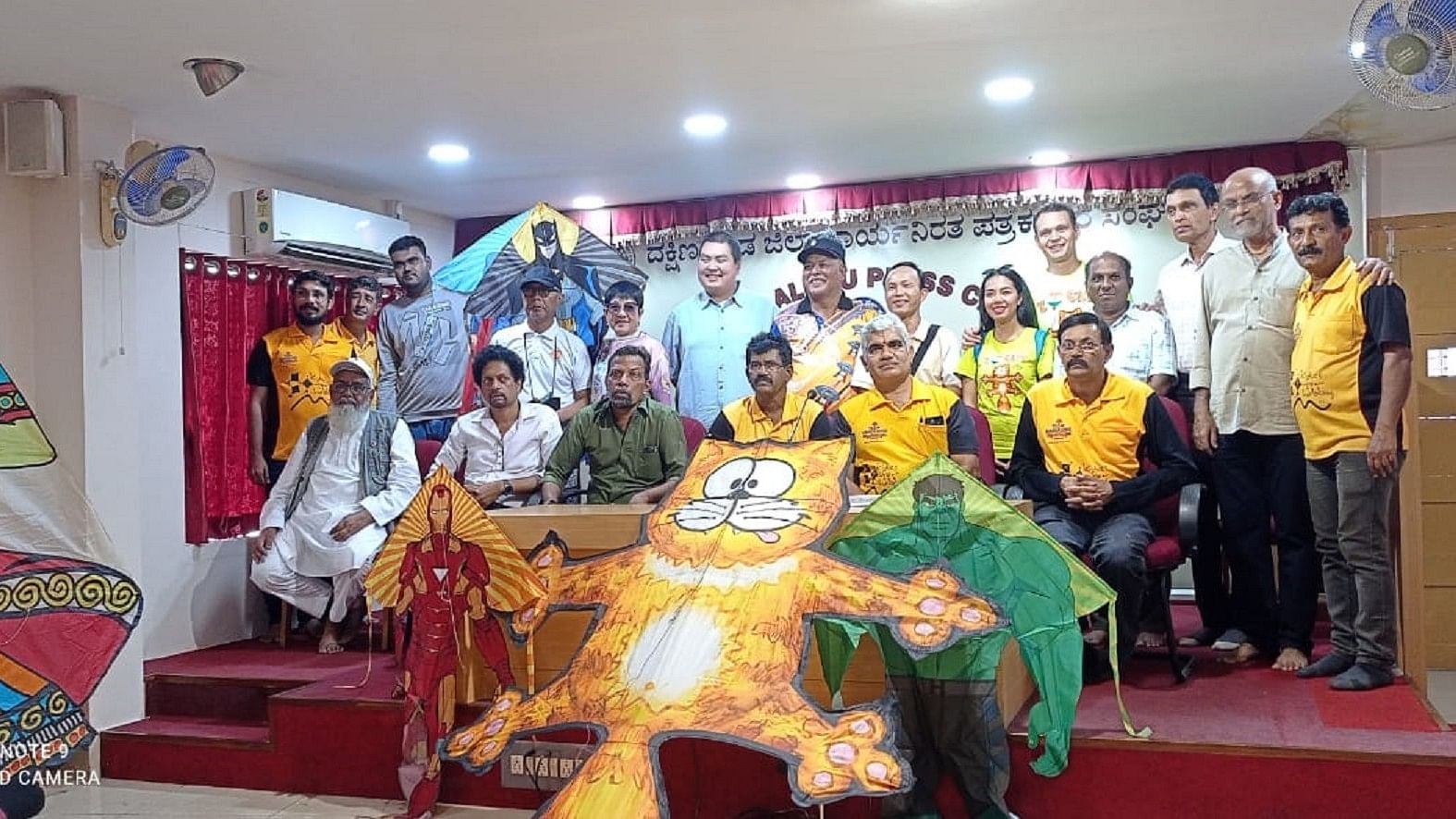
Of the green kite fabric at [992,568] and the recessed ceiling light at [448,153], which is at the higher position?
the recessed ceiling light at [448,153]

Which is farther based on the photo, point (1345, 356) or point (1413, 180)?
point (1413, 180)

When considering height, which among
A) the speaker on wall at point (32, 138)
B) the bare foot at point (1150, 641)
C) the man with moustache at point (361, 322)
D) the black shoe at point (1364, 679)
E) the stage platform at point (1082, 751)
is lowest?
the stage platform at point (1082, 751)

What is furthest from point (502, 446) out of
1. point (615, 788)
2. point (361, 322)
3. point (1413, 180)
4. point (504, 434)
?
point (1413, 180)

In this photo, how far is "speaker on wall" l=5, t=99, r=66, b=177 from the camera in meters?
4.21

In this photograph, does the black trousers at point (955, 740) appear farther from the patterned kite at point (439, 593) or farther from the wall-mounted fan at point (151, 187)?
the wall-mounted fan at point (151, 187)

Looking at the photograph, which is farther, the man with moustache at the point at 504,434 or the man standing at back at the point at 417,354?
the man standing at back at the point at 417,354

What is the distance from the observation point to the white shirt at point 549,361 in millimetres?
5117

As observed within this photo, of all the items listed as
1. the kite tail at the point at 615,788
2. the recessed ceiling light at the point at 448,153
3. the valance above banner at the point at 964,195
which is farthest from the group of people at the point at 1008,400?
the kite tail at the point at 615,788

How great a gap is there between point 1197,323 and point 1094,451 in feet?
2.12

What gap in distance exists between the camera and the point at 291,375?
547 cm

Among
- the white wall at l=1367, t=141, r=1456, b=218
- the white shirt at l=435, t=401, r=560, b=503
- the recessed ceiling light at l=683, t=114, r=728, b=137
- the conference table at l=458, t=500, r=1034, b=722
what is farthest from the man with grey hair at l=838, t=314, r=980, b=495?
the white wall at l=1367, t=141, r=1456, b=218

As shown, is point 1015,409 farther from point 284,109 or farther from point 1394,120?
point 284,109

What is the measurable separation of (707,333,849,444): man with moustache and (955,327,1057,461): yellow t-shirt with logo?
2.95 ft

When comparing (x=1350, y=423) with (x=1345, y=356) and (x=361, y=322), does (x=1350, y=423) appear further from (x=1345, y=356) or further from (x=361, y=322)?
(x=361, y=322)
